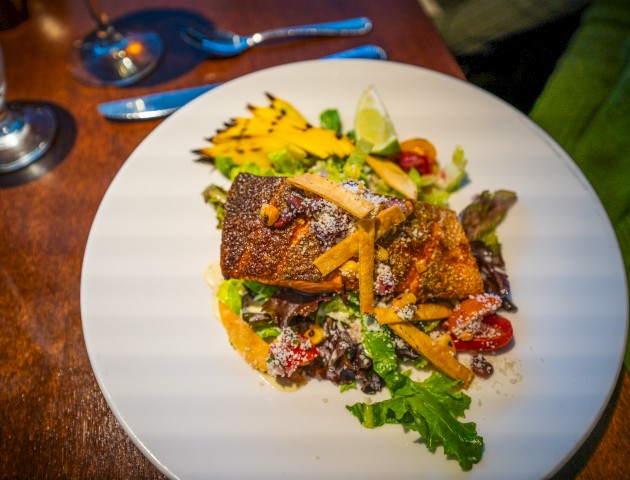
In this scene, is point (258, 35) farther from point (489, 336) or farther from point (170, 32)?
point (489, 336)

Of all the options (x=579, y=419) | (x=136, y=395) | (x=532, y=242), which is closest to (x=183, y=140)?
(x=136, y=395)

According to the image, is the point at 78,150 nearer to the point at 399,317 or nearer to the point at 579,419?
the point at 399,317

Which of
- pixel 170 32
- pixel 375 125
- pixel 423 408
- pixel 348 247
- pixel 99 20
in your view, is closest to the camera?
pixel 423 408

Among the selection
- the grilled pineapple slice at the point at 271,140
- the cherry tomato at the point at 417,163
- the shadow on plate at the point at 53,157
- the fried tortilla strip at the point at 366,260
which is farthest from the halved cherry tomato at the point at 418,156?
the shadow on plate at the point at 53,157

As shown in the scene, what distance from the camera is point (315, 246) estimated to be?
6.48ft

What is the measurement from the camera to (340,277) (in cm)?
198

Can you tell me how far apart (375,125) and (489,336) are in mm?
1196

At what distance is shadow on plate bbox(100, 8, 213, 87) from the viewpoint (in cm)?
308

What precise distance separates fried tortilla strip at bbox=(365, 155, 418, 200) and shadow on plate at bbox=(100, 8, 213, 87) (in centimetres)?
148

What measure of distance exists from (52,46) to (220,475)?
302 centimetres

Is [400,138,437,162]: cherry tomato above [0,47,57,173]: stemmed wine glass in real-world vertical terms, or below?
above

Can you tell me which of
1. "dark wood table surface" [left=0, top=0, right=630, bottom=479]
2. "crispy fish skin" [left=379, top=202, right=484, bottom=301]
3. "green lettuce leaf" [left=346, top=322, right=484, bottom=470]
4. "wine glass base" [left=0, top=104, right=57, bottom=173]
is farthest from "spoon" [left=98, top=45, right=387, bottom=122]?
"green lettuce leaf" [left=346, top=322, right=484, bottom=470]

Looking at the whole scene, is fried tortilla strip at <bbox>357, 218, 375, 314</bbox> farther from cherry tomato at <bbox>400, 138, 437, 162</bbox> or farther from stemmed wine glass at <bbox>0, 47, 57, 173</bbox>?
stemmed wine glass at <bbox>0, 47, 57, 173</bbox>

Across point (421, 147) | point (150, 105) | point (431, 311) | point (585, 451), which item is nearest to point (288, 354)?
point (431, 311)
